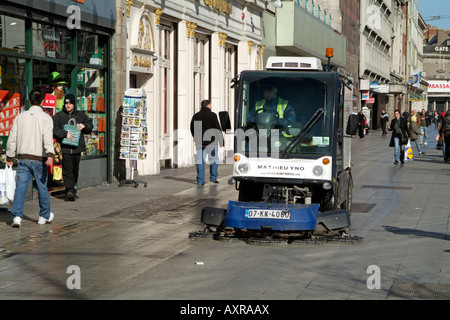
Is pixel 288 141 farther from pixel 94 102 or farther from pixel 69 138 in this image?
pixel 94 102

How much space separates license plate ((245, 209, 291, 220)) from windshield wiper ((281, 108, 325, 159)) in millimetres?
1367

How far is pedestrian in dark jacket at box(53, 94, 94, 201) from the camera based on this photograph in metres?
15.0

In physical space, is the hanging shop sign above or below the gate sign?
above

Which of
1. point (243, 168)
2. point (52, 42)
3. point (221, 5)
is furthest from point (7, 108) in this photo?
point (221, 5)

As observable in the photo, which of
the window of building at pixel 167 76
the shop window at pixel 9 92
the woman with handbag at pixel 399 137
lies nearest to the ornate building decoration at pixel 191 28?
the window of building at pixel 167 76

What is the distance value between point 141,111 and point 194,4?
726 cm

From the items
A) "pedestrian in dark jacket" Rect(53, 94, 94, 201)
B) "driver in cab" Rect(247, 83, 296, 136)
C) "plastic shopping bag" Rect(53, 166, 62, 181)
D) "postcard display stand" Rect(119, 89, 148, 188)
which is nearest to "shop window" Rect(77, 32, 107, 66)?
"postcard display stand" Rect(119, 89, 148, 188)

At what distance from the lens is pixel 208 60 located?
90.1 feet

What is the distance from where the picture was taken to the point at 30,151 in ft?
38.7

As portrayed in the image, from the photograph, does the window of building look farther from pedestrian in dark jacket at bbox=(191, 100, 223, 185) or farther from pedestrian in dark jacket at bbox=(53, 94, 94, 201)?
pedestrian in dark jacket at bbox=(53, 94, 94, 201)

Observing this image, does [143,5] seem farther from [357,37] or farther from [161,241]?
[357,37]

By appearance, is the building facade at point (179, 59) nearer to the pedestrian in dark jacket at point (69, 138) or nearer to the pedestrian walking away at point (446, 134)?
the pedestrian in dark jacket at point (69, 138)

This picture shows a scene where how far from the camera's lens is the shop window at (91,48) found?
1763 cm
